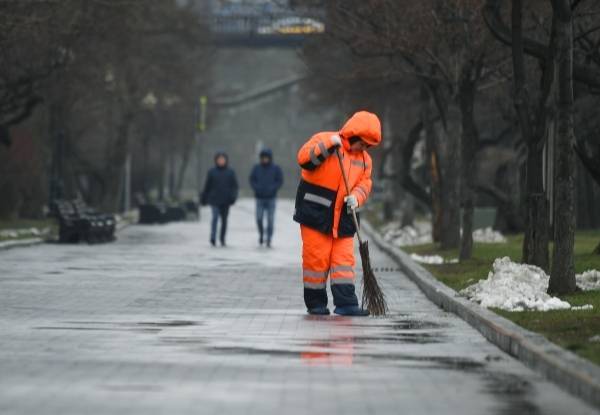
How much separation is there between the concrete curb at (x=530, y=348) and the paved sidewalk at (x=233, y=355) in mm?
109

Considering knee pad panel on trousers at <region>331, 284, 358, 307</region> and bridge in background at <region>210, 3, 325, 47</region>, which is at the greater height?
bridge in background at <region>210, 3, 325, 47</region>

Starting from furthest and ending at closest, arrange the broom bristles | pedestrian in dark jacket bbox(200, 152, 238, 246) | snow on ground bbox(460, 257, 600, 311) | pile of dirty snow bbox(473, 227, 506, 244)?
1. pedestrian in dark jacket bbox(200, 152, 238, 246)
2. pile of dirty snow bbox(473, 227, 506, 244)
3. the broom bristles
4. snow on ground bbox(460, 257, 600, 311)

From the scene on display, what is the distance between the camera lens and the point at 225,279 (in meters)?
26.3

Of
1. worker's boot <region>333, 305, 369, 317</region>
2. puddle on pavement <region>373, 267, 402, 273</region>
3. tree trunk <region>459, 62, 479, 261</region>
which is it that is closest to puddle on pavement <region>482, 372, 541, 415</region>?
worker's boot <region>333, 305, 369, 317</region>

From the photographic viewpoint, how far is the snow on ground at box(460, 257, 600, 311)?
18125 millimetres

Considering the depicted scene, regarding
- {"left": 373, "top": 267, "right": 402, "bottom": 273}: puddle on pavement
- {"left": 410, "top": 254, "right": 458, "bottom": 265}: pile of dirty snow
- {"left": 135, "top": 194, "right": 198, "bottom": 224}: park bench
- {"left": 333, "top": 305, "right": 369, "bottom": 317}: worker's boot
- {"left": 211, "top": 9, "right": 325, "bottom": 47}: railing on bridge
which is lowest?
{"left": 135, "top": 194, "right": 198, "bottom": 224}: park bench

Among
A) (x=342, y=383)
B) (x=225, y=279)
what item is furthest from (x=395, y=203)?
(x=342, y=383)

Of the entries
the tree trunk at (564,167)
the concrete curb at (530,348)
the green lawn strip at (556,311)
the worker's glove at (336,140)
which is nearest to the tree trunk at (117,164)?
the green lawn strip at (556,311)

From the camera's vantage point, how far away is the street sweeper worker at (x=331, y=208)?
61.7 ft

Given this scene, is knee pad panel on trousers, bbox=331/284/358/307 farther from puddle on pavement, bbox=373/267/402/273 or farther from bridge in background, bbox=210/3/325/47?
bridge in background, bbox=210/3/325/47

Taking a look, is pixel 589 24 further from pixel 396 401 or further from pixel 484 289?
pixel 396 401

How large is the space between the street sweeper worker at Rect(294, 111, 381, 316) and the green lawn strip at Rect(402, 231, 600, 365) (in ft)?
5.48

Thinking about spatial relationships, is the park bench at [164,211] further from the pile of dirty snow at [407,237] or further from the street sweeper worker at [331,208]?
the street sweeper worker at [331,208]

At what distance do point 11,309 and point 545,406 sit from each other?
29.9ft
